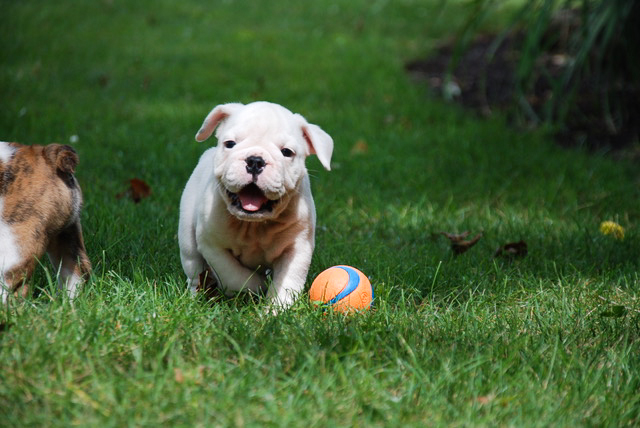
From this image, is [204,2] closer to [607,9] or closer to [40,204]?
[607,9]

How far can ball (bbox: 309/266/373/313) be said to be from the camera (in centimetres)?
348

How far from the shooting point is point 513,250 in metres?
4.58

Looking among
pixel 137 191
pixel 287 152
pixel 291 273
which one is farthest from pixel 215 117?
pixel 137 191

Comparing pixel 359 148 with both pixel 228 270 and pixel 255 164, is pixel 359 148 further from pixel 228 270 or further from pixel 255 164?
pixel 255 164

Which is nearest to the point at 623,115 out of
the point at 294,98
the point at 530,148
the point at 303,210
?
the point at 530,148

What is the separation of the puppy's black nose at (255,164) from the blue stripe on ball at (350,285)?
2.22ft

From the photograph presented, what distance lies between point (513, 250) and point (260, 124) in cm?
187

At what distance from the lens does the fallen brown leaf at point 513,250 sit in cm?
457

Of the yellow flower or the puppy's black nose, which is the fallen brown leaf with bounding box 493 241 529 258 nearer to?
the yellow flower

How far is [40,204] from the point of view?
3.21m

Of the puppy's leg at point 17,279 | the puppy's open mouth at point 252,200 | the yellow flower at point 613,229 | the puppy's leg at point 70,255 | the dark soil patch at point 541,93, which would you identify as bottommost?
the dark soil patch at point 541,93

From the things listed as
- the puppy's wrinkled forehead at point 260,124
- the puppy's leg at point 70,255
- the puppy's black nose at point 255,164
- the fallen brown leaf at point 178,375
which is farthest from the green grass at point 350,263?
the puppy's wrinkled forehead at point 260,124

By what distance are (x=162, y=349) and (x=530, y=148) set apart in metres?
5.05

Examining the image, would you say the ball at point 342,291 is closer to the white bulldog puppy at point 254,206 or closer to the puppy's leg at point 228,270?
the white bulldog puppy at point 254,206
